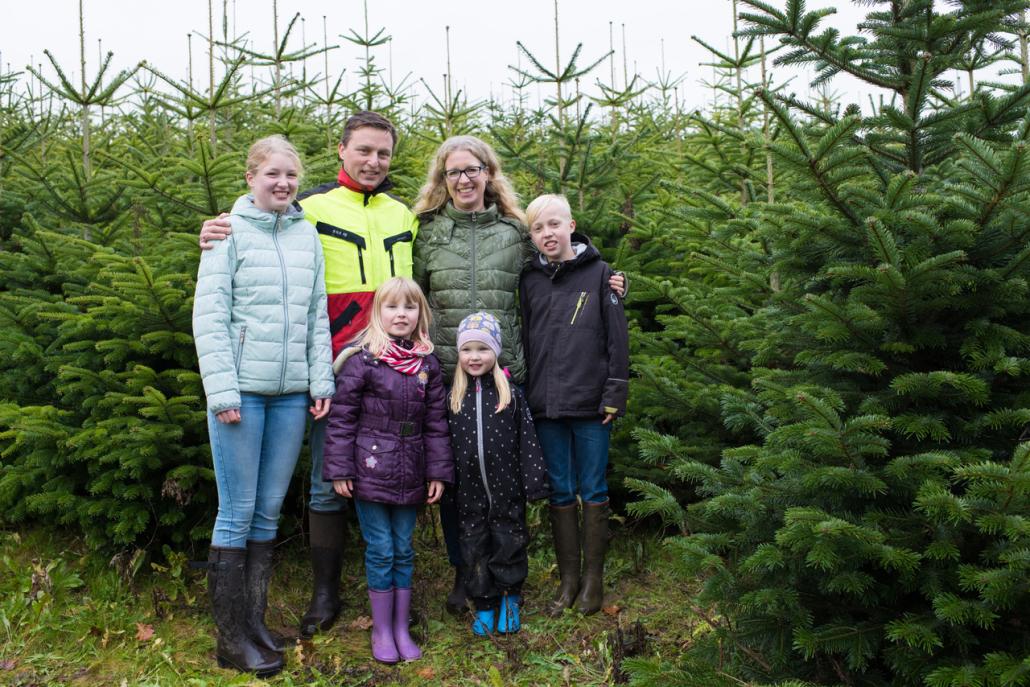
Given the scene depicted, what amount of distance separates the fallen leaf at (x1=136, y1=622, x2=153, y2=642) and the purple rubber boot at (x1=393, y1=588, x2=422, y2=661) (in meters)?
1.27

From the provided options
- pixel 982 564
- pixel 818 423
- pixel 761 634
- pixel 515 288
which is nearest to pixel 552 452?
pixel 515 288

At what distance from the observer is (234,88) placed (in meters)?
9.24

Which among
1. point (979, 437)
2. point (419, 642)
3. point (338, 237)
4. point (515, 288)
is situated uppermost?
point (338, 237)

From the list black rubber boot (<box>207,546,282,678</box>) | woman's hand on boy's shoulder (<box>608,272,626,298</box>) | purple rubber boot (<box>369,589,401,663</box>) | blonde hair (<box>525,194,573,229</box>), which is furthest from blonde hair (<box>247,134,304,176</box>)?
purple rubber boot (<box>369,589,401,663</box>)

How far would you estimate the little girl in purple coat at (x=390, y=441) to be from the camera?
147 inches

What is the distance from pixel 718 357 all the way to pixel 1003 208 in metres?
2.16

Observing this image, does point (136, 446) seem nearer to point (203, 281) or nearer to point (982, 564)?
point (203, 281)

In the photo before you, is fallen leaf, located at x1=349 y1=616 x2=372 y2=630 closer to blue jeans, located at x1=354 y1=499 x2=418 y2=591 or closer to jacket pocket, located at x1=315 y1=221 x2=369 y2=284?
blue jeans, located at x1=354 y1=499 x2=418 y2=591

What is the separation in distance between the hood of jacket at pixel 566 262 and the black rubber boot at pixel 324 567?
5.51 feet

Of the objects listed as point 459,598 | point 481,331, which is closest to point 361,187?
point 481,331

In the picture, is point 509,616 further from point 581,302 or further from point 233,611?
point 581,302

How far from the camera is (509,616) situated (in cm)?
407

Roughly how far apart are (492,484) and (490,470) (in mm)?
75

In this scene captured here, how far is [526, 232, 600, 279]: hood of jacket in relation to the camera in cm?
417
